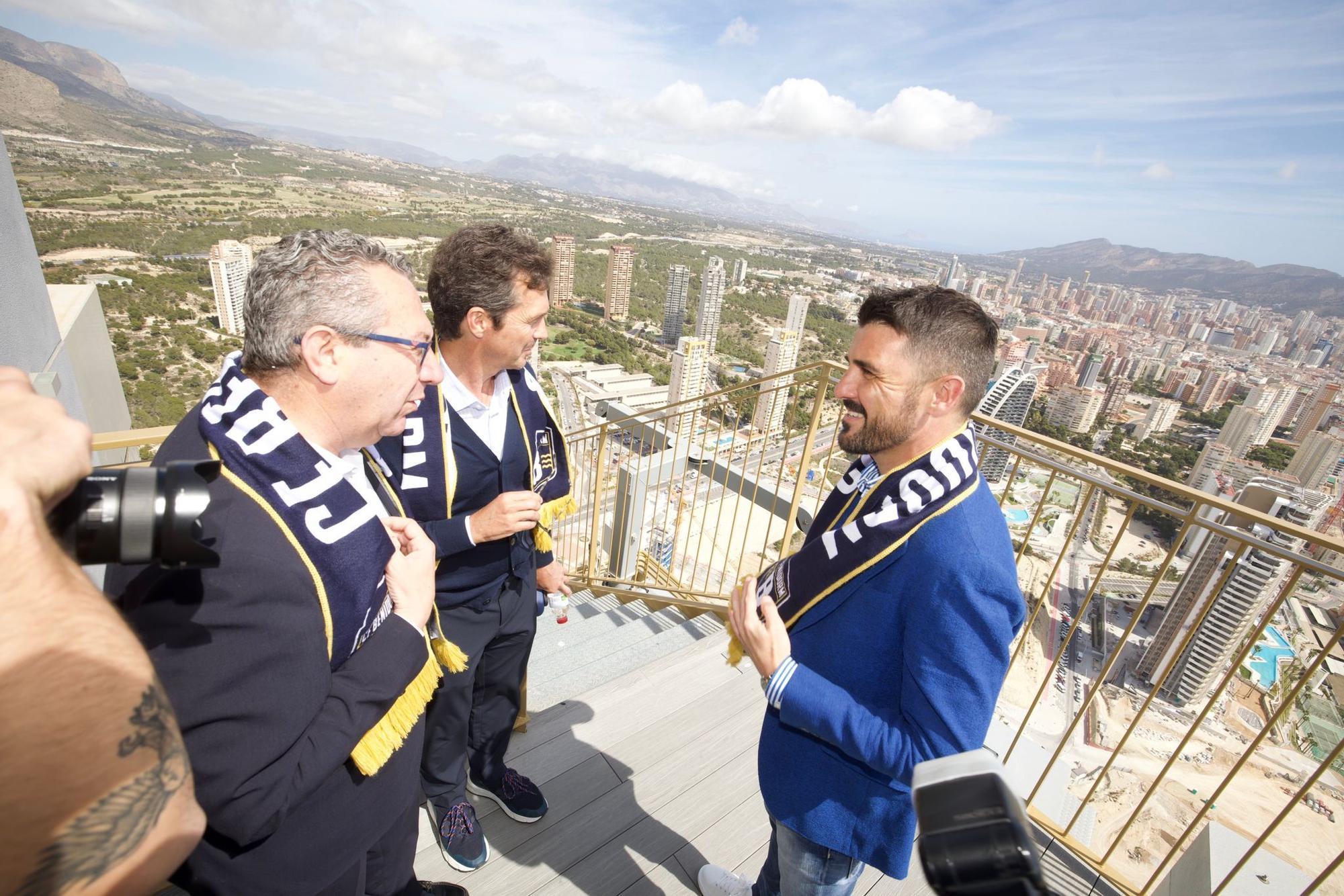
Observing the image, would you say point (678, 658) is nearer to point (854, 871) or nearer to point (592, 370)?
point (854, 871)

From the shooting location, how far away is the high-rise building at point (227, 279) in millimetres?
29531

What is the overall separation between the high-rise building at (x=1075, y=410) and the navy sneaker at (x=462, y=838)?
129 feet

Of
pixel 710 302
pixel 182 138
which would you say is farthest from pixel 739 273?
pixel 182 138

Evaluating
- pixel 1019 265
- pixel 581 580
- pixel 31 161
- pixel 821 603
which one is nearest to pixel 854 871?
pixel 821 603

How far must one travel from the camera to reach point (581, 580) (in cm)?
432

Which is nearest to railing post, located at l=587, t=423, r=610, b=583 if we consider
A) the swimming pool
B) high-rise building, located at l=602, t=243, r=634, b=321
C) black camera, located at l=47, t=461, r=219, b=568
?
black camera, located at l=47, t=461, r=219, b=568

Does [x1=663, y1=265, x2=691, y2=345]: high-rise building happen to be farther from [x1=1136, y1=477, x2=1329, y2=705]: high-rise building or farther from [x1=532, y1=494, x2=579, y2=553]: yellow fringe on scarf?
[x1=1136, y1=477, x2=1329, y2=705]: high-rise building

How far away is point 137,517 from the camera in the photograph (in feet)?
1.93

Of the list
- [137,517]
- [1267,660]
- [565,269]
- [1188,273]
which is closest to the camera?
[137,517]

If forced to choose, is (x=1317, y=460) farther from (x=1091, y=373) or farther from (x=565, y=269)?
(x=565, y=269)

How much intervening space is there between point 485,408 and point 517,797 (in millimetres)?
1470

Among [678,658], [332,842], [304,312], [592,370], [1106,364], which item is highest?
[304,312]

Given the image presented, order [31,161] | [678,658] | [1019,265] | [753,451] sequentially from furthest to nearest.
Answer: [1019,265] < [31,161] < [753,451] < [678,658]

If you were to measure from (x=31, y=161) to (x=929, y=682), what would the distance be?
213 ft
